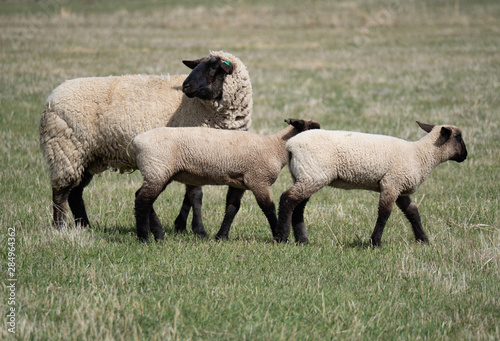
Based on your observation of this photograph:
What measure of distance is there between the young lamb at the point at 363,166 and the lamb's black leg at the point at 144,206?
131 centimetres

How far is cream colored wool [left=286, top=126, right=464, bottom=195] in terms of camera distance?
20.4 ft

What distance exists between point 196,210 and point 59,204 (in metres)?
1.61

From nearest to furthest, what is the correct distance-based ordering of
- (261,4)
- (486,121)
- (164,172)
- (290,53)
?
(164,172)
(486,121)
(290,53)
(261,4)

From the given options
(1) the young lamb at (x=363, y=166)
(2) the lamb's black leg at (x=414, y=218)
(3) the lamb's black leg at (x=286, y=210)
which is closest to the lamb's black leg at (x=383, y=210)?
(1) the young lamb at (x=363, y=166)

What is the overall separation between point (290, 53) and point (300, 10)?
19035 mm

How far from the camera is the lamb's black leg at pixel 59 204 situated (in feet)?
23.6

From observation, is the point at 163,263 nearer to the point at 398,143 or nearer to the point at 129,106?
the point at 129,106

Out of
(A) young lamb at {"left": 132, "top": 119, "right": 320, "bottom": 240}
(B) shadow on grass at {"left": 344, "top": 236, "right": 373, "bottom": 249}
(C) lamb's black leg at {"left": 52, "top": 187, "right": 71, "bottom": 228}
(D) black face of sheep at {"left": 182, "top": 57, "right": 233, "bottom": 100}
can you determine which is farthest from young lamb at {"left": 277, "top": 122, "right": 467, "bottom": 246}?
(C) lamb's black leg at {"left": 52, "top": 187, "right": 71, "bottom": 228}

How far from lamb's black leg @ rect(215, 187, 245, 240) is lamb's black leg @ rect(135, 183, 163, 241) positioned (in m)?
0.82

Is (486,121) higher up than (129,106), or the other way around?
(129,106)

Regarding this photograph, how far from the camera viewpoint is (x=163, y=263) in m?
5.65

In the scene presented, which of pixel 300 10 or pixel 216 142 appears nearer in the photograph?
pixel 216 142

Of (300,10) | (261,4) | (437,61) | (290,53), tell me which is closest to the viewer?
(437,61)

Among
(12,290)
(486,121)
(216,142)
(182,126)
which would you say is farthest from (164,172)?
(486,121)
